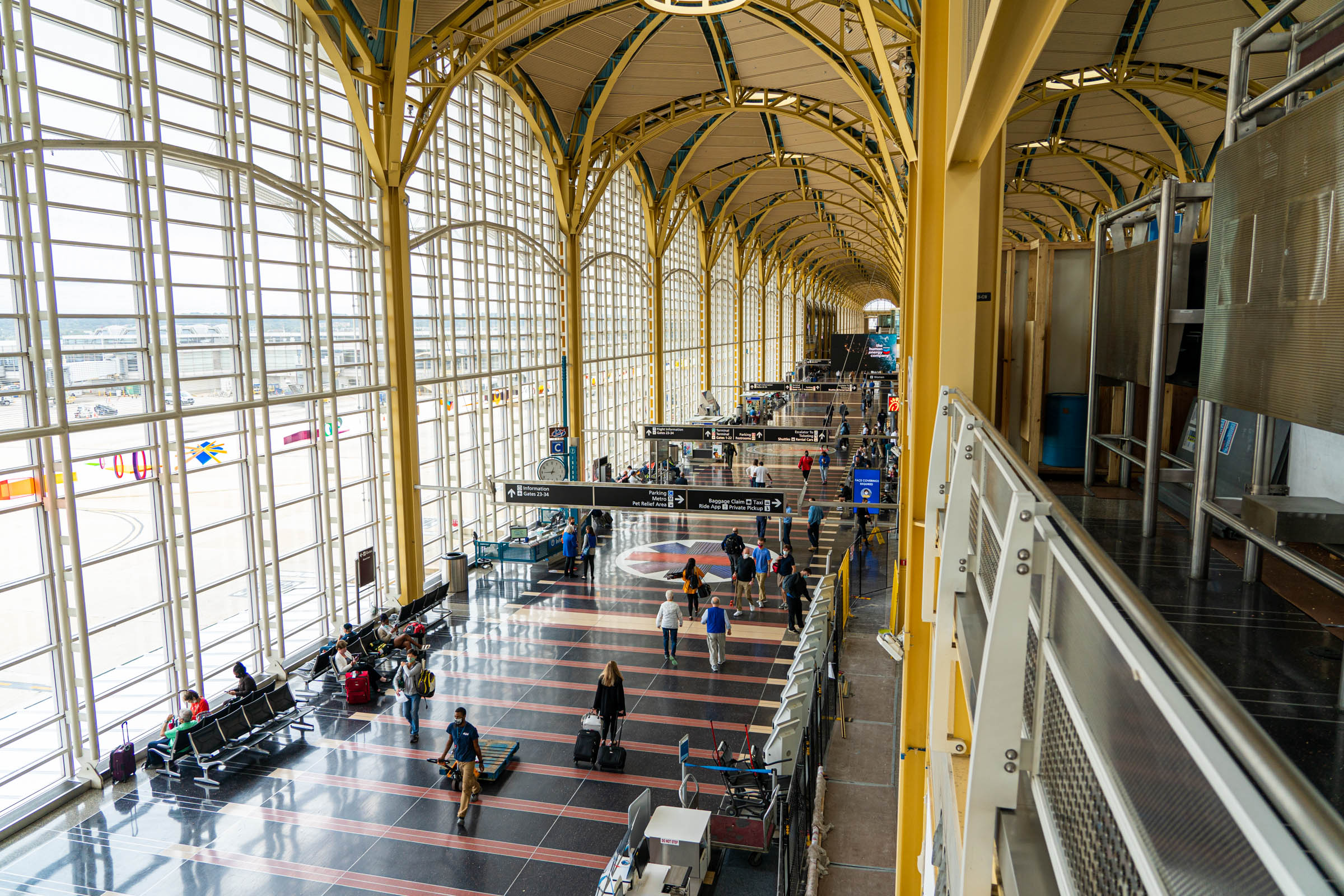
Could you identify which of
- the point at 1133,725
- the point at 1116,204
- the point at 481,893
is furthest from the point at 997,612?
the point at 1116,204

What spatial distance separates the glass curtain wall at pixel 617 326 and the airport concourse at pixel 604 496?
3307mm

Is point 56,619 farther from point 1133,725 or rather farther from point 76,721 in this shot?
point 1133,725

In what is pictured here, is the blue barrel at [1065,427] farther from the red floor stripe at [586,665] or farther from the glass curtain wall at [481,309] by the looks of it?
the glass curtain wall at [481,309]

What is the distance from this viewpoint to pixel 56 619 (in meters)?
11.7

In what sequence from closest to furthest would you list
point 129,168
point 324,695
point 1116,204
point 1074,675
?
1. point 1074,675
2. point 129,168
3. point 324,695
4. point 1116,204

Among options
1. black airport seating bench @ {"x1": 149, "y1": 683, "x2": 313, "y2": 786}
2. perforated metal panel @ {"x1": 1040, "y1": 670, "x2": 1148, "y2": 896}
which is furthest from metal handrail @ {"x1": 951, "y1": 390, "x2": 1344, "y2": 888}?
black airport seating bench @ {"x1": 149, "y1": 683, "x2": 313, "y2": 786}

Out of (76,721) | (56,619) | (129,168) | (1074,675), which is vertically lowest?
(76,721)

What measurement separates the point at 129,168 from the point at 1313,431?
1501 centimetres

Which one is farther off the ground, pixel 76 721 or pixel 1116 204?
pixel 1116 204

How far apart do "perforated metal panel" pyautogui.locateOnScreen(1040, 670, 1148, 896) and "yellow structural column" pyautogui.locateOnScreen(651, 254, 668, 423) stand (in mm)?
38127

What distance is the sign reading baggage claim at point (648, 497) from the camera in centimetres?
1627

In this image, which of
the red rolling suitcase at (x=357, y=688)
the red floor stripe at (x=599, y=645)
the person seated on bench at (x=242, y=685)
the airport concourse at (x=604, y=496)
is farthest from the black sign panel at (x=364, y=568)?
the person seated on bench at (x=242, y=685)

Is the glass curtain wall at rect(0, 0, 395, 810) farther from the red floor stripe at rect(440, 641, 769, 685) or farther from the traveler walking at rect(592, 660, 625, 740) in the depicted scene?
the traveler walking at rect(592, 660, 625, 740)

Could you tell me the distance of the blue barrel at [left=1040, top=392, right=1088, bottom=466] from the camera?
30.9ft
